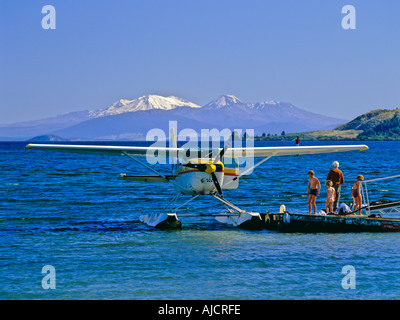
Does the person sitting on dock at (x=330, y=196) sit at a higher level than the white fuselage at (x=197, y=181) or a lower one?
lower

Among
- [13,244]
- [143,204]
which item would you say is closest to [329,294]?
[13,244]

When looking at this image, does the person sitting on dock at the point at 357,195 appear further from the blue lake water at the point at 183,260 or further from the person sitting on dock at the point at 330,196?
the blue lake water at the point at 183,260

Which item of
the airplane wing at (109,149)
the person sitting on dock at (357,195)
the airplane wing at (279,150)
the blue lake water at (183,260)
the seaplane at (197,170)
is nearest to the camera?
the blue lake water at (183,260)

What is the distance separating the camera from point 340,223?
16125 millimetres

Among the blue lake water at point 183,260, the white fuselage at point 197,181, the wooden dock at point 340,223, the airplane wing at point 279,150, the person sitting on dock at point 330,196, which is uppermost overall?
the airplane wing at point 279,150

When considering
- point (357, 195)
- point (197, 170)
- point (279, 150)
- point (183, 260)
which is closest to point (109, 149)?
point (197, 170)

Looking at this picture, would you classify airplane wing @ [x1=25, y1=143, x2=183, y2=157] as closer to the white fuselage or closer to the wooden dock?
the white fuselage

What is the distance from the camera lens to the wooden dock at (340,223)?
52.5ft

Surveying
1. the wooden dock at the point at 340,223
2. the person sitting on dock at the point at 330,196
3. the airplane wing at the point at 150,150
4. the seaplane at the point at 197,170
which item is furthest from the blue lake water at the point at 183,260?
the airplane wing at the point at 150,150

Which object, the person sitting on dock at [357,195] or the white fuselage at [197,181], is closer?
the person sitting on dock at [357,195]

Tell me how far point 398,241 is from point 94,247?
7.89 meters

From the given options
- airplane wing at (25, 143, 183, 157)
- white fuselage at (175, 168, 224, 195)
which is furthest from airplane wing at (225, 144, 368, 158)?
airplane wing at (25, 143, 183, 157)

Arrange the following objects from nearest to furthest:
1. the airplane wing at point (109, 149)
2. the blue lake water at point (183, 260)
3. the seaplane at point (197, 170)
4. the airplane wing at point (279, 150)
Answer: the blue lake water at point (183, 260) → the seaplane at point (197, 170) → the airplane wing at point (109, 149) → the airplane wing at point (279, 150)

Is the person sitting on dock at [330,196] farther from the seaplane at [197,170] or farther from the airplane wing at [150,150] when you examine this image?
the airplane wing at [150,150]
